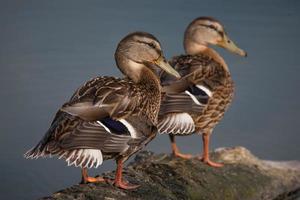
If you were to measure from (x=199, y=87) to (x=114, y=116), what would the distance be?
1.78m

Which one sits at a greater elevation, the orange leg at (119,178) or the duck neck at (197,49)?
the duck neck at (197,49)

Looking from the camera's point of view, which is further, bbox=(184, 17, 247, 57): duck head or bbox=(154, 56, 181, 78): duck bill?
bbox=(184, 17, 247, 57): duck head

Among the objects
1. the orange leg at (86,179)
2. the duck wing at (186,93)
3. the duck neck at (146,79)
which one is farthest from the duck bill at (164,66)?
the orange leg at (86,179)

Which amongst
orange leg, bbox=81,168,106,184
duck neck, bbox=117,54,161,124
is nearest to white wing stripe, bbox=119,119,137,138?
duck neck, bbox=117,54,161,124

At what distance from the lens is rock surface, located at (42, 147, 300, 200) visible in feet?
19.0

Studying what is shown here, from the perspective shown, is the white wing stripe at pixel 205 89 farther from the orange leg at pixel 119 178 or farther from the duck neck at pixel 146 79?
the orange leg at pixel 119 178

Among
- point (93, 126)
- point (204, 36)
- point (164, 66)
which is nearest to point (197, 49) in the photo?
point (204, 36)

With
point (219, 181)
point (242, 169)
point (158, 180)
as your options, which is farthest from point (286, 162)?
point (158, 180)

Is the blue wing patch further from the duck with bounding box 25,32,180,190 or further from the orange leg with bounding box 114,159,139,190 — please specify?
the orange leg with bounding box 114,159,139,190

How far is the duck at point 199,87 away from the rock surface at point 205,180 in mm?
278

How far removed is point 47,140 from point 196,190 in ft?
5.54

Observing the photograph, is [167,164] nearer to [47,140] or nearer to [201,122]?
[201,122]

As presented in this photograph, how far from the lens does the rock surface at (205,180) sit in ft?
19.0

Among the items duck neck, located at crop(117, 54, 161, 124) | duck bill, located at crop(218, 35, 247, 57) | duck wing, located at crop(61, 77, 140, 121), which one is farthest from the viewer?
duck bill, located at crop(218, 35, 247, 57)
